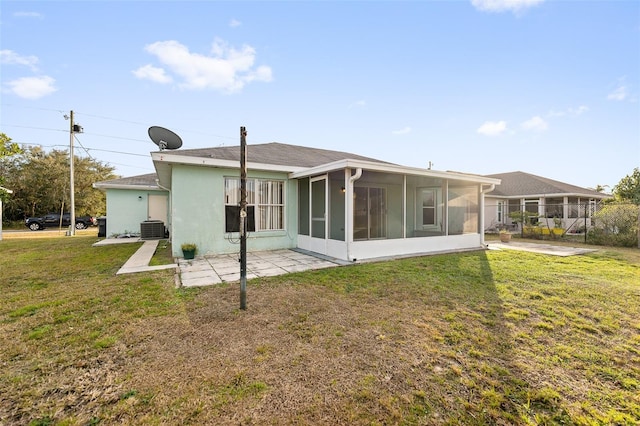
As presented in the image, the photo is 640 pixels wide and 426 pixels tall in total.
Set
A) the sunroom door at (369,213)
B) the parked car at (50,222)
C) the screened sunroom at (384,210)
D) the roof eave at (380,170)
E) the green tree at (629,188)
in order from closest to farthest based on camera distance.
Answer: the roof eave at (380,170), the screened sunroom at (384,210), the sunroom door at (369,213), the green tree at (629,188), the parked car at (50,222)

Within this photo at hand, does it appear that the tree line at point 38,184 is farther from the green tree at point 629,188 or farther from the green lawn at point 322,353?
the green tree at point 629,188

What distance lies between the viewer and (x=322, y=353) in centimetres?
244

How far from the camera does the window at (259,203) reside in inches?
298

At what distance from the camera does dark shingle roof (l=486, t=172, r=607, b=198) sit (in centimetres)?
1534

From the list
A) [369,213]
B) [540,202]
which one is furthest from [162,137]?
[540,202]

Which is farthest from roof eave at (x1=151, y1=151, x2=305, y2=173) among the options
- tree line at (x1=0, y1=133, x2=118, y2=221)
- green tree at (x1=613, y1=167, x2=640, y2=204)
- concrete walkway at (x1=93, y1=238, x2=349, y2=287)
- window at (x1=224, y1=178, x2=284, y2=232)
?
green tree at (x1=613, y1=167, x2=640, y2=204)

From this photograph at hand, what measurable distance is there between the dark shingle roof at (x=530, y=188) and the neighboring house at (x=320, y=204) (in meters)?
9.22

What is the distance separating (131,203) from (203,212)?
25.7 ft

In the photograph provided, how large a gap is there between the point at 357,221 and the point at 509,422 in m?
5.77

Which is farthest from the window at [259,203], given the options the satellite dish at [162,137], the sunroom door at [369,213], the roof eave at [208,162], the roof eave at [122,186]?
the roof eave at [122,186]

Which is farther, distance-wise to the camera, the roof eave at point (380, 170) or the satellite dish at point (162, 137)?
the satellite dish at point (162, 137)

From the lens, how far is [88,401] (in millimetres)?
1832

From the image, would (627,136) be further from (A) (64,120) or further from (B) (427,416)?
(A) (64,120)

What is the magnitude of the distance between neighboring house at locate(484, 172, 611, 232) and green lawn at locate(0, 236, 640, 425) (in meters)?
12.9
